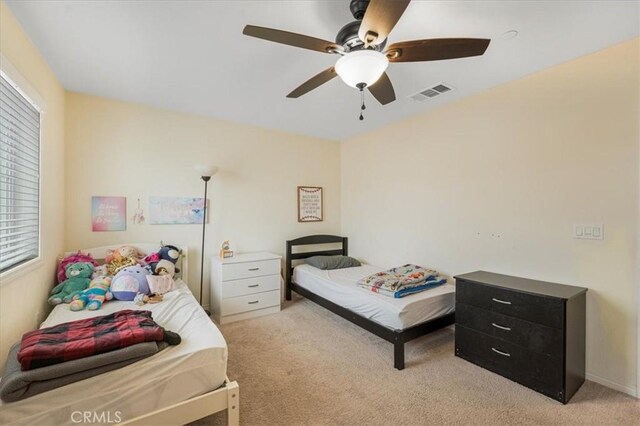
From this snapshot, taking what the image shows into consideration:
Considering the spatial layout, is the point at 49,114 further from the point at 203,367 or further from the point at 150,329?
the point at 203,367

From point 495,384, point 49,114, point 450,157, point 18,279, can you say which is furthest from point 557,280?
point 49,114

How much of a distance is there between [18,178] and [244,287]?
2132 mm

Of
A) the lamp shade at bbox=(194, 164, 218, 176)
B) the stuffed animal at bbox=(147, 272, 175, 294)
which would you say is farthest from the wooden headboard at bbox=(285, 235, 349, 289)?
the stuffed animal at bbox=(147, 272, 175, 294)

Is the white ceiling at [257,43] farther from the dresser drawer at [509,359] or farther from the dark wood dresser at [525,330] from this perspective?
the dresser drawer at [509,359]

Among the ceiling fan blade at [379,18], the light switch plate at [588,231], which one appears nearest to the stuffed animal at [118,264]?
the ceiling fan blade at [379,18]

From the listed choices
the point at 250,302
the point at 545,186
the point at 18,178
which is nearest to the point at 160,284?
the point at 250,302

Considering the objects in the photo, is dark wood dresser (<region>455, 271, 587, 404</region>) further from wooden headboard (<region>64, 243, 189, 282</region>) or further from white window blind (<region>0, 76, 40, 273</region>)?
white window blind (<region>0, 76, 40, 273</region>)

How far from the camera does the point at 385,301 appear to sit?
8.27 feet

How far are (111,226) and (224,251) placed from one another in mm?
1181

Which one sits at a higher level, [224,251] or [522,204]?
[522,204]

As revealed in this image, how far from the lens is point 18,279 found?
1825 millimetres

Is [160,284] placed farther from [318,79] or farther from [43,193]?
[318,79]

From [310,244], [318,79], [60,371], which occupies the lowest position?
[60,371]

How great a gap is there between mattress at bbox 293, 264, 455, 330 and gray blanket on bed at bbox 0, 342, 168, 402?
173 centimetres
